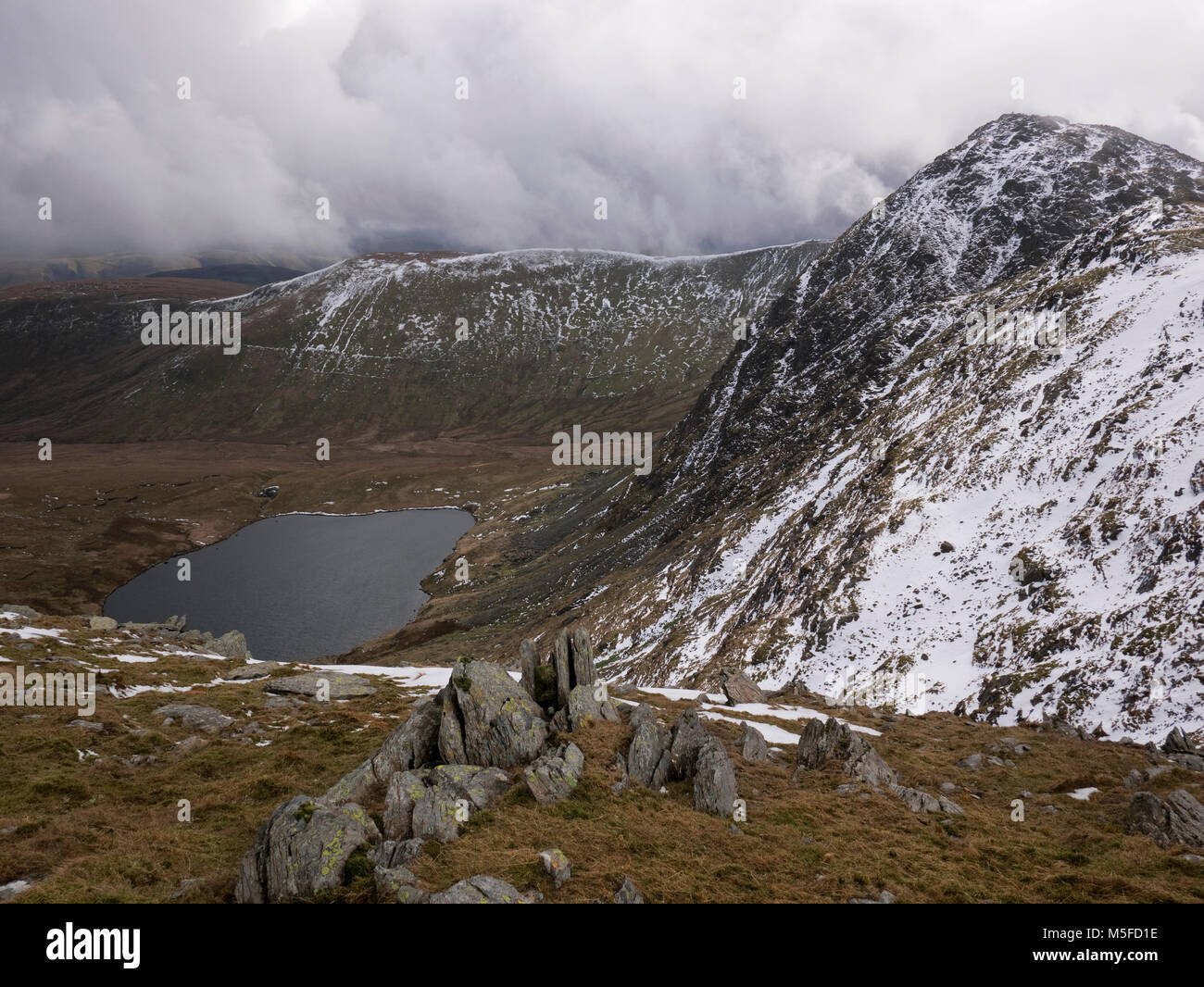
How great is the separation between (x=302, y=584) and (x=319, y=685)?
→ 111 meters

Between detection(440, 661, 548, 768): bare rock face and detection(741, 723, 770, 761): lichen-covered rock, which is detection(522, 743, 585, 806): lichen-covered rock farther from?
detection(741, 723, 770, 761): lichen-covered rock

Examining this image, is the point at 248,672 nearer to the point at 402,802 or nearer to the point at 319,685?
the point at 319,685

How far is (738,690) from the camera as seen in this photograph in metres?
38.2

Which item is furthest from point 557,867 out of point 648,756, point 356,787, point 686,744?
point 686,744

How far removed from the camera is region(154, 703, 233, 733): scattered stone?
3053 centimetres

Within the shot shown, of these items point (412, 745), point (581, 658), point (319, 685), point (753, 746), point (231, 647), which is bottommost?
point (231, 647)

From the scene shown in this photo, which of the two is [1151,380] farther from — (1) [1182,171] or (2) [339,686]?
(1) [1182,171]

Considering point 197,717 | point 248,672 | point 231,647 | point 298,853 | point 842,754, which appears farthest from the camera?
point 231,647

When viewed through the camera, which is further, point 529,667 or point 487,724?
point 529,667
